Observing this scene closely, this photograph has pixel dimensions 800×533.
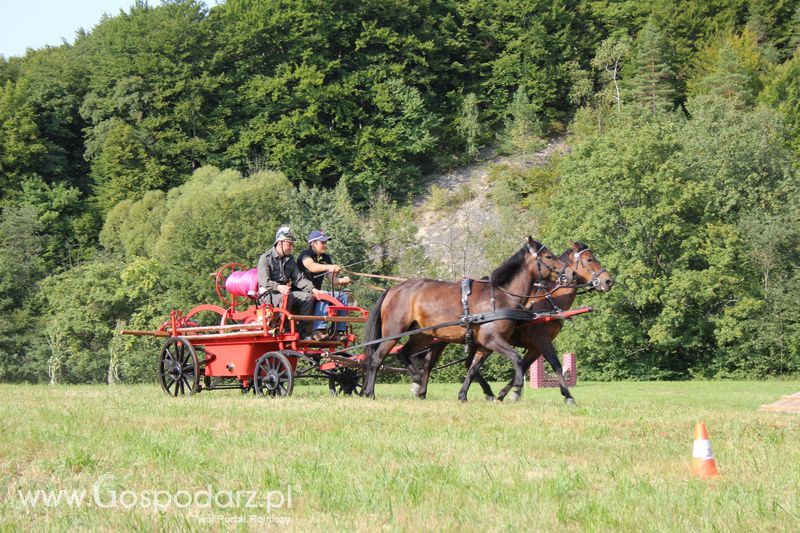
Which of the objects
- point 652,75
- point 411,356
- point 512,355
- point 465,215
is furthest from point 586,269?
point 652,75

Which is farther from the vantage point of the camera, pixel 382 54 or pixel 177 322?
pixel 382 54

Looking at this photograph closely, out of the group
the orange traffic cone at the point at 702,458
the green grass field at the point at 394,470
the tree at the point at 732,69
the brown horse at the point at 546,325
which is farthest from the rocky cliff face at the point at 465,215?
the orange traffic cone at the point at 702,458

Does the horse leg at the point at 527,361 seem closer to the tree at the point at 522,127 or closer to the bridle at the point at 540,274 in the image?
the bridle at the point at 540,274

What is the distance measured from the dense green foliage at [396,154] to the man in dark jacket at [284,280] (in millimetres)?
26583

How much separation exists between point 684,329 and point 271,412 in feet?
123

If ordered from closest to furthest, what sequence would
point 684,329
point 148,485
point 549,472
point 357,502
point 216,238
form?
point 357,502, point 148,485, point 549,472, point 684,329, point 216,238

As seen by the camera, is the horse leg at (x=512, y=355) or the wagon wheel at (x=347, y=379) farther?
the wagon wheel at (x=347, y=379)

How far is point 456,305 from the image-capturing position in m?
14.9

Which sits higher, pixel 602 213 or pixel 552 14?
pixel 552 14

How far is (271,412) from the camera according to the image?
11.2m

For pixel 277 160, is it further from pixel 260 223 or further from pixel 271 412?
pixel 271 412

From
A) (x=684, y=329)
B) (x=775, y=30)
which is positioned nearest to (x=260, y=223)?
(x=684, y=329)

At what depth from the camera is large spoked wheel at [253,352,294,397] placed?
14.6 meters

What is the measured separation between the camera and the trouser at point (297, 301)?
599 inches
